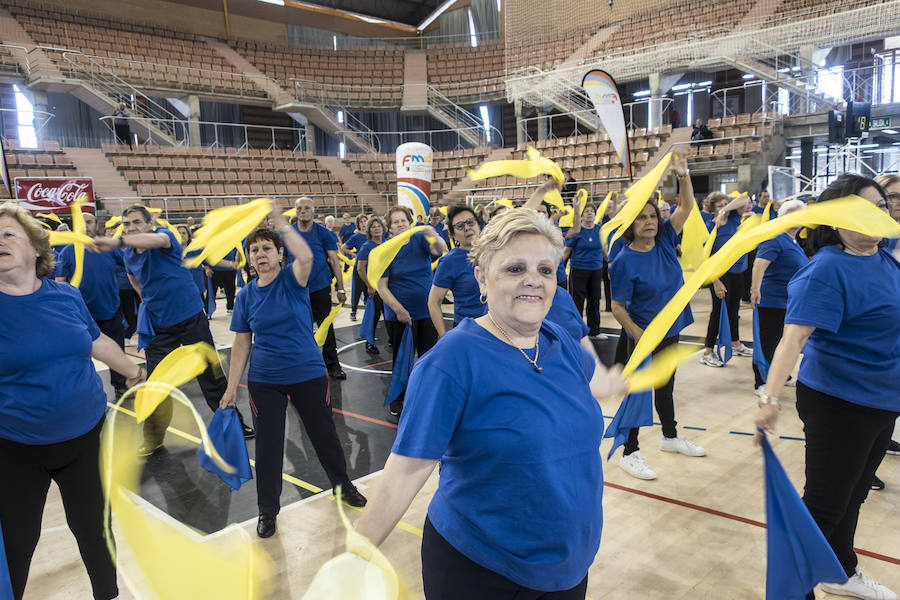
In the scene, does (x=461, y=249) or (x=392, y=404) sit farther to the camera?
(x=392, y=404)

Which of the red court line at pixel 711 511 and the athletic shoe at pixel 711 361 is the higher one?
the athletic shoe at pixel 711 361

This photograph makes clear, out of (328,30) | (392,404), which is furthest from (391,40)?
(392,404)

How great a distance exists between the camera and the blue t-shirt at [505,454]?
144 cm

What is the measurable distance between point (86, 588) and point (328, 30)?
97.5 ft

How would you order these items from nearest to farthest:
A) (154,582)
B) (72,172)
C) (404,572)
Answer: (154,582)
(404,572)
(72,172)

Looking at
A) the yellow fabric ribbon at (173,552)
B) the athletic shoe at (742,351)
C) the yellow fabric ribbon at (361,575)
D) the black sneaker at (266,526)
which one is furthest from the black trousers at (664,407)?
the athletic shoe at (742,351)

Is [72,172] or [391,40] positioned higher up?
[391,40]

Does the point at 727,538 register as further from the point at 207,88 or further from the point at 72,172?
the point at 207,88

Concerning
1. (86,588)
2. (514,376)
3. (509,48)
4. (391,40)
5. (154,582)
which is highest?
(391,40)

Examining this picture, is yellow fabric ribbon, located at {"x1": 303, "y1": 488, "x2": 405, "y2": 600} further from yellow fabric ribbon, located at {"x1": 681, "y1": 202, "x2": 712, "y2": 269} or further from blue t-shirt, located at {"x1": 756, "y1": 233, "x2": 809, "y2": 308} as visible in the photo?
blue t-shirt, located at {"x1": 756, "y1": 233, "x2": 809, "y2": 308}

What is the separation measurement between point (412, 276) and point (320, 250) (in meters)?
2.00

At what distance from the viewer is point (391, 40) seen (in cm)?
3009

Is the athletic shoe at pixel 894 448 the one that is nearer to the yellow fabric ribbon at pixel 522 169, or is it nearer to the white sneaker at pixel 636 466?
the white sneaker at pixel 636 466

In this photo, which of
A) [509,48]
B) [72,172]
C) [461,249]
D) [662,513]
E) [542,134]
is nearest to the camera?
[662,513]
